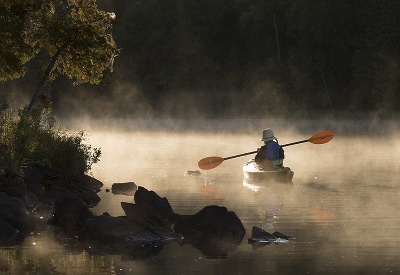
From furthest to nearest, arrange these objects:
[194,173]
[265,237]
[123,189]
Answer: [194,173] → [123,189] → [265,237]

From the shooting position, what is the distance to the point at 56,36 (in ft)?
107

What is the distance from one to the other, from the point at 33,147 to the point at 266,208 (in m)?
6.75

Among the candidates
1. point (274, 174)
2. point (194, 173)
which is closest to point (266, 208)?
point (274, 174)

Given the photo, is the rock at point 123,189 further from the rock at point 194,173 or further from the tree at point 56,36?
the rock at point 194,173

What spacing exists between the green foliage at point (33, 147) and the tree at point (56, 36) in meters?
1.17

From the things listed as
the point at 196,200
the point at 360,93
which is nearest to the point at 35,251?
the point at 196,200

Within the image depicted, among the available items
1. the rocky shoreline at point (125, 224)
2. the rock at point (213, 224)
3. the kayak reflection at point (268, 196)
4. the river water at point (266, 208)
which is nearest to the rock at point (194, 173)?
the river water at point (266, 208)

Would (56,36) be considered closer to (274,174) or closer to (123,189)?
(123,189)

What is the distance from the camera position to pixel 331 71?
9694 cm

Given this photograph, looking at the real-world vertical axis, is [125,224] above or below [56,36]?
below

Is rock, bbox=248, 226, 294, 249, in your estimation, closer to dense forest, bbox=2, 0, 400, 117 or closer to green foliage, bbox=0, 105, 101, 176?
green foliage, bbox=0, 105, 101, 176

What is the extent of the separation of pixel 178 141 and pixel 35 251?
49162mm

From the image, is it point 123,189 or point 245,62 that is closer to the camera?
point 123,189

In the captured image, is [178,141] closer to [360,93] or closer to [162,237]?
[360,93]
